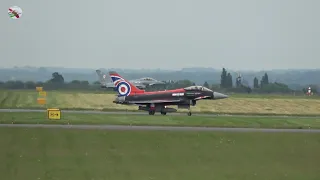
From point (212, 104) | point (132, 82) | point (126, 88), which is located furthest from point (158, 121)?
point (132, 82)

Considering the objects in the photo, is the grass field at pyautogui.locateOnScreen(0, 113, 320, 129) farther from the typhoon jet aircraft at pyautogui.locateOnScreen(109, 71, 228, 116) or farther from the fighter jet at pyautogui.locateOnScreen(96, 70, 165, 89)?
the fighter jet at pyautogui.locateOnScreen(96, 70, 165, 89)

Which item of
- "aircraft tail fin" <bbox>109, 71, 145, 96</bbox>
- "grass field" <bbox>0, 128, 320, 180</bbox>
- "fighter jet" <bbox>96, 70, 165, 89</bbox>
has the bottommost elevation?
"grass field" <bbox>0, 128, 320, 180</bbox>

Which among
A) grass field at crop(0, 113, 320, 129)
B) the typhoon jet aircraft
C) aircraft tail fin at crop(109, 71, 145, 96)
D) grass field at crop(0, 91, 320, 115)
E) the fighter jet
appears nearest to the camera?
grass field at crop(0, 113, 320, 129)

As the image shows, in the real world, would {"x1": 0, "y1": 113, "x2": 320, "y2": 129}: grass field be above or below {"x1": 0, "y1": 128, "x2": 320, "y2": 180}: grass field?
above

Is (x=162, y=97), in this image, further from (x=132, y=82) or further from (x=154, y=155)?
(x=132, y=82)

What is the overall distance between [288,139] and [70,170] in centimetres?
1578

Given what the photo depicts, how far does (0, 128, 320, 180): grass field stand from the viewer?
105ft

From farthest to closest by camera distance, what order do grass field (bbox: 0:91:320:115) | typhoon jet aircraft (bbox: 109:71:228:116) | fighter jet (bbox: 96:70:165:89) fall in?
1. fighter jet (bbox: 96:70:165:89)
2. grass field (bbox: 0:91:320:115)
3. typhoon jet aircraft (bbox: 109:71:228:116)

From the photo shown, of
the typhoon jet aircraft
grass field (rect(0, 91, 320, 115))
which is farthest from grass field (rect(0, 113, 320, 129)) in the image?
grass field (rect(0, 91, 320, 115))

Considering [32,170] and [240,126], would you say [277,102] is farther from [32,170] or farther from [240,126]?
[32,170]

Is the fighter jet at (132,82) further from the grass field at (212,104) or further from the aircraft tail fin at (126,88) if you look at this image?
the aircraft tail fin at (126,88)

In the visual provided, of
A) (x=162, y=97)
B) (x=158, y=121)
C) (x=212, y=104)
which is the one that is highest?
(x=162, y=97)

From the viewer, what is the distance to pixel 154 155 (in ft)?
117

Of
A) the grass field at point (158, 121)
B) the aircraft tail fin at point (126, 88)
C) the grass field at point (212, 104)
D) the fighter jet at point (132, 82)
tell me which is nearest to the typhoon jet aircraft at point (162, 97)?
the aircraft tail fin at point (126, 88)
